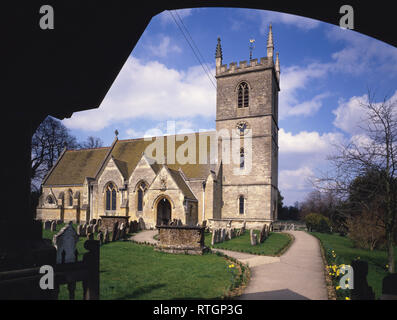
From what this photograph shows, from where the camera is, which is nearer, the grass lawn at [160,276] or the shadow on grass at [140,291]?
the shadow on grass at [140,291]

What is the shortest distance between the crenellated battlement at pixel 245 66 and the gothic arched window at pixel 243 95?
157 cm

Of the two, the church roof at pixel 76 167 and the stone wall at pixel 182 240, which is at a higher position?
the church roof at pixel 76 167

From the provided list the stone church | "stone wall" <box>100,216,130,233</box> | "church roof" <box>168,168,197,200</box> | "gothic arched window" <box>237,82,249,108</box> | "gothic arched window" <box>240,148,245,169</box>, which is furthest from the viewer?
"gothic arched window" <box>237,82,249,108</box>

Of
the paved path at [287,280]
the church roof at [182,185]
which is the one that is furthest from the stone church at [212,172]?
the paved path at [287,280]

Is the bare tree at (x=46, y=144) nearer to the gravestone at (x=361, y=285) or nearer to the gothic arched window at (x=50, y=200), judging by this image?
the gothic arched window at (x=50, y=200)

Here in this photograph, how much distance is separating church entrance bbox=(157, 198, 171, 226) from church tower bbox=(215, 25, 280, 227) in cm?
533

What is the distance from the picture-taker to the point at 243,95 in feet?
94.0

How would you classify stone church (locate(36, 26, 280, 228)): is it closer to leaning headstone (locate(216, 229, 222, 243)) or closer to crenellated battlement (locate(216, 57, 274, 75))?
crenellated battlement (locate(216, 57, 274, 75))

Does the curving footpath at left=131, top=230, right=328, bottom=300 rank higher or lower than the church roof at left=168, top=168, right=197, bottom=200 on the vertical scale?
lower

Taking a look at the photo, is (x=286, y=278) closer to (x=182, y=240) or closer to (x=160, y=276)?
(x=160, y=276)

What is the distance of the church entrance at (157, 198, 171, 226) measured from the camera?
83.6 feet

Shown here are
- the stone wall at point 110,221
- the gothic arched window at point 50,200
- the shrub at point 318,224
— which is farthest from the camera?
the shrub at point 318,224

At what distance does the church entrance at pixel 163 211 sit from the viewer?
2547cm

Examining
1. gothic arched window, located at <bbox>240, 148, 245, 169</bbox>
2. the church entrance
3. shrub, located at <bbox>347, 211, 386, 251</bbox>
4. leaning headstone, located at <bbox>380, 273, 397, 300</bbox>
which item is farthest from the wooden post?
gothic arched window, located at <bbox>240, 148, 245, 169</bbox>
